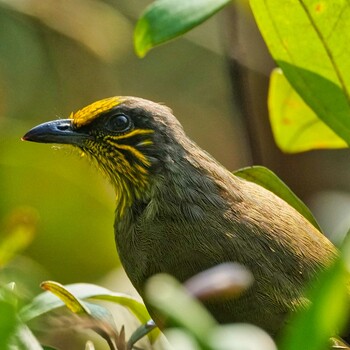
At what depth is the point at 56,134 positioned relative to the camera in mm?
3613

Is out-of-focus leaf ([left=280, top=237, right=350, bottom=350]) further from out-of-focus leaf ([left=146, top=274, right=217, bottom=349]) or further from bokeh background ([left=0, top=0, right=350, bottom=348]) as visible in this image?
bokeh background ([left=0, top=0, right=350, bottom=348])

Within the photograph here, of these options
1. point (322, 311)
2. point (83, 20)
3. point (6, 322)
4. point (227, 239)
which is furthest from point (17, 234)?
point (83, 20)

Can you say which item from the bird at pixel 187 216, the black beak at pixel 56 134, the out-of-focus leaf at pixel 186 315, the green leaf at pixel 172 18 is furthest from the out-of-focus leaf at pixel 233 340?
the black beak at pixel 56 134

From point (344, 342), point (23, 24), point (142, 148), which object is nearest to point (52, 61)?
point (23, 24)

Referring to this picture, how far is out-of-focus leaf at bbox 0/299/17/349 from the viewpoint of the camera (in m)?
1.41

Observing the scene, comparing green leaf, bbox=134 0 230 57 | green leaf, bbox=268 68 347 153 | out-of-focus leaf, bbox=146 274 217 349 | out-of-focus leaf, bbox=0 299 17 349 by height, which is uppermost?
green leaf, bbox=134 0 230 57

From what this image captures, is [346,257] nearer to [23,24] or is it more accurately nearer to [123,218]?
[123,218]

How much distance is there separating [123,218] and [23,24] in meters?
3.30

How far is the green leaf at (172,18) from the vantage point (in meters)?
2.65

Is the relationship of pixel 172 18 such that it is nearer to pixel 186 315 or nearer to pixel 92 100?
pixel 186 315

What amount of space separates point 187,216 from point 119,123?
1.83ft

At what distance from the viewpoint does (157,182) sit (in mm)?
3592

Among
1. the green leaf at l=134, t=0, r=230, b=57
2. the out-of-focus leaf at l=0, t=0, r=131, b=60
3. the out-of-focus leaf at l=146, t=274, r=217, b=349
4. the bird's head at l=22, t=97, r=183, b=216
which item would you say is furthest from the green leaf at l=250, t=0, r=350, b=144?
the out-of-focus leaf at l=0, t=0, r=131, b=60

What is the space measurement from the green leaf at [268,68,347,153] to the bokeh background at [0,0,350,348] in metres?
0.33
